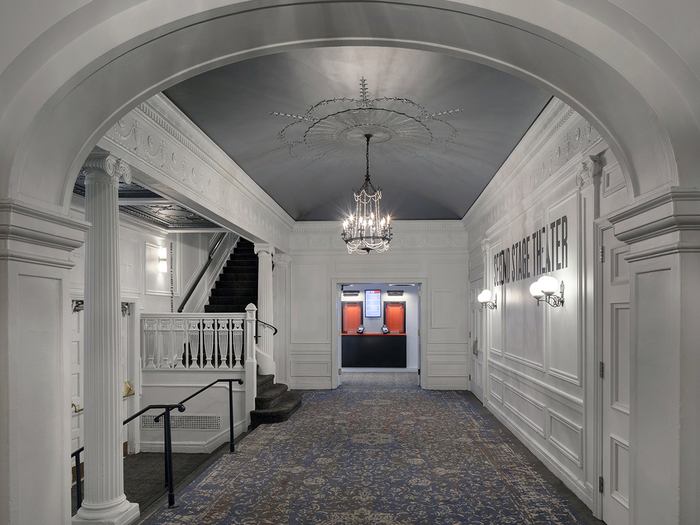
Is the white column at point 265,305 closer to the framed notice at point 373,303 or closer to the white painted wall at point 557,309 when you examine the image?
the white painted wall at point 557,309

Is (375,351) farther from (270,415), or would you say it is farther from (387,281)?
(270,415)

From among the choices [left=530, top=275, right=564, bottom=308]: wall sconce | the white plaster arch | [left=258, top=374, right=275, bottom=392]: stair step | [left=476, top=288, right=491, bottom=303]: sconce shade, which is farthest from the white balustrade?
the white plaster arch

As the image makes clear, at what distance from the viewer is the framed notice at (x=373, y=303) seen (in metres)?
15.1

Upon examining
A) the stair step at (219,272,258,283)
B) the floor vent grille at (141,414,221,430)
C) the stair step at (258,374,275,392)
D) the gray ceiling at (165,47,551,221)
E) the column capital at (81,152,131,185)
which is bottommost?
the floor vent grille at (141,414,221,430)

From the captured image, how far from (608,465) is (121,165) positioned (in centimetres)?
442

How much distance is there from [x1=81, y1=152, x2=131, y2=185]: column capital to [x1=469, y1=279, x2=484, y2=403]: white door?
6811 mm

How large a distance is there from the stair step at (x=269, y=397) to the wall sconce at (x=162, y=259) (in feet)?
9.86

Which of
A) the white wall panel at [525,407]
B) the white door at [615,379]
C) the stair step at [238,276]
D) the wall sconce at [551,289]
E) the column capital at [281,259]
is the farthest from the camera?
the stair step at [238,276]

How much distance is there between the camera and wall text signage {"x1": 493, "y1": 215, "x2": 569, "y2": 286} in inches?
194

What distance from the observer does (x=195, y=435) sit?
7.88 metres

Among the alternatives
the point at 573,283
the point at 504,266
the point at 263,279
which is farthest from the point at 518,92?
the point at 263,279

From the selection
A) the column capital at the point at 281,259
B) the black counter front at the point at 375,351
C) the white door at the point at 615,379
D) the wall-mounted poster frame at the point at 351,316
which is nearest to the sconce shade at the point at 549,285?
the white door at the point at 615,379

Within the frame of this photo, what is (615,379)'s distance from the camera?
12.4 feet

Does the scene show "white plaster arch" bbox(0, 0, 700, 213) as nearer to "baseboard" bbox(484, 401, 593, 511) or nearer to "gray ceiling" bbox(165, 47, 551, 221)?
"gray ceiling" bbox(165, 47, 551, 221)
